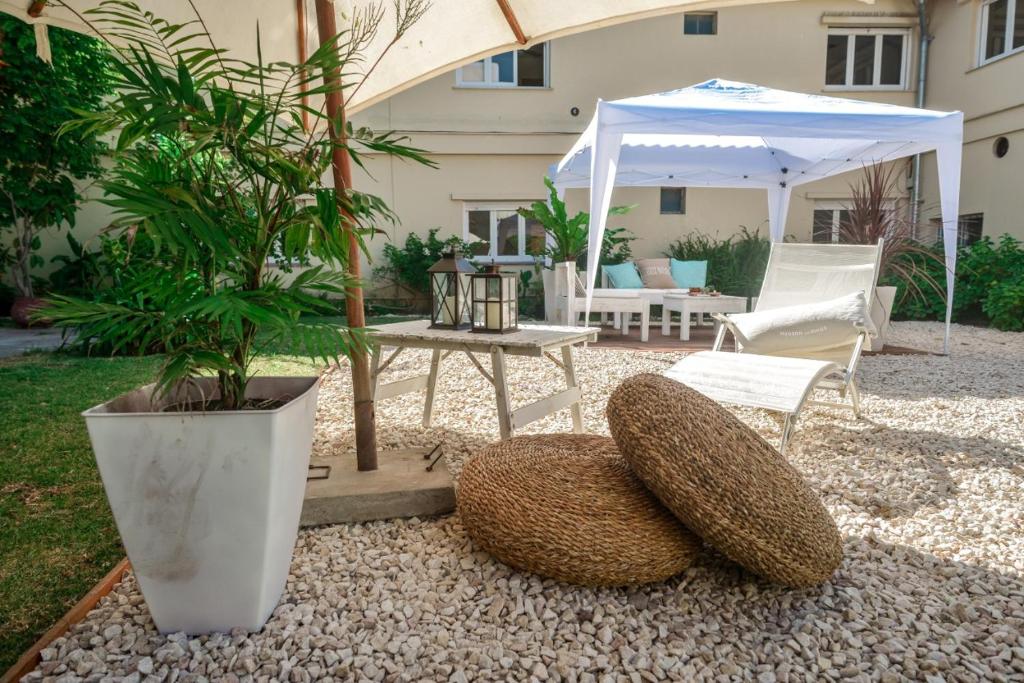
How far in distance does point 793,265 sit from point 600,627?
344 centimetres

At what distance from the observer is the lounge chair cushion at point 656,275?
27.5ft

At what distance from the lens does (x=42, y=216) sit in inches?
273

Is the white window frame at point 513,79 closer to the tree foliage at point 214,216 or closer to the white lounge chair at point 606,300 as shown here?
the white lounge chair at point 606,300

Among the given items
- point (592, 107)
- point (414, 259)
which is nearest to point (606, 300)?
point (414, 259)

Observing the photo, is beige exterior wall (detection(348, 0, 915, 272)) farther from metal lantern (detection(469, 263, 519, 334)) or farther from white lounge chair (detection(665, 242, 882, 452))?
metal lantern (detection(469, 263, 519, 334))

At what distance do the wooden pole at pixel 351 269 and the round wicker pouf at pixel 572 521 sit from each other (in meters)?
0.40

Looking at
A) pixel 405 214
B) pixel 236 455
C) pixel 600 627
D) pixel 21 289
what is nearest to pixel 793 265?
pixel 600 627

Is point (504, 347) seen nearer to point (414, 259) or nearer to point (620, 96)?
point (414, 259)

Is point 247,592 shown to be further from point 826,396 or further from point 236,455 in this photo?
point 826,396

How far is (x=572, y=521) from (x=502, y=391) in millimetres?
780

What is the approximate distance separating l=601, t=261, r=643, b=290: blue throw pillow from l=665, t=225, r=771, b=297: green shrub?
1747mm

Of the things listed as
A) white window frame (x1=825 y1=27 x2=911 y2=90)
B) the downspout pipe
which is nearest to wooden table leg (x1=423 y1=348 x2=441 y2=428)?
the downspout pipe

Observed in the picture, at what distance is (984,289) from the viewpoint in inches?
312

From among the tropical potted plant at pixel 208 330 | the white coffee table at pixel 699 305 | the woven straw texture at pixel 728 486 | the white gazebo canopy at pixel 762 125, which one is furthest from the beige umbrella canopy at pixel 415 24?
the white coffee table at pixel 699 305
